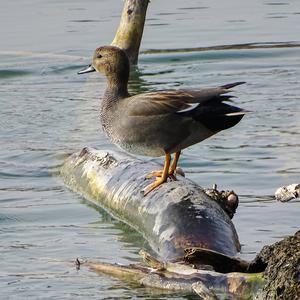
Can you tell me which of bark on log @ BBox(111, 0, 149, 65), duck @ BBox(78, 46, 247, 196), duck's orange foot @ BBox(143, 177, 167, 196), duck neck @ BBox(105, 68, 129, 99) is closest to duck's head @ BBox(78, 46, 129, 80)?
duck neck @ BBox(105, 68, 129, 99)

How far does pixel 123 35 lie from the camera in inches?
618

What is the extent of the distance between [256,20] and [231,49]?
256 centimetres

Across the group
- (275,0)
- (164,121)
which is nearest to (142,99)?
(164,121)

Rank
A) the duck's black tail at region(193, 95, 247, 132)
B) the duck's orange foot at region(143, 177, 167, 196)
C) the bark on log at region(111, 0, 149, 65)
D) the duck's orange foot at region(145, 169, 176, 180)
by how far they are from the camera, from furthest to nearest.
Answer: the bark on log at region(111, 0, 149, 65)
the duck's orange foot at region(145, 169, 176, 180)
the duck's orange foot at region(143, 177, 167, 196)
the duck's black tail at region(193, 95, 247, 132)

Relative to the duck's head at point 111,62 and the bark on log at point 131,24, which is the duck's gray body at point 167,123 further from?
the bark on log at point 131,24

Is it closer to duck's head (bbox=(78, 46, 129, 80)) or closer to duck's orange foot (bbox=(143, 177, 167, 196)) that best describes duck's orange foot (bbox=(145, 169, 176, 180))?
duck's orange foot (bbox=(143, 177, 167, 196))

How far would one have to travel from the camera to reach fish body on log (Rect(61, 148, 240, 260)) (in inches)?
310

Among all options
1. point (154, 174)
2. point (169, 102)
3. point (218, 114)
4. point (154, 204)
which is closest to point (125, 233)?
point (154, 174)

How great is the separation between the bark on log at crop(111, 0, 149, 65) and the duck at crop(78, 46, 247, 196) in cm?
643

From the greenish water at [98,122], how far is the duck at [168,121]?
2.27ft

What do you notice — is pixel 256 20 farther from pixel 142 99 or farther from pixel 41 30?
pixel 142 99

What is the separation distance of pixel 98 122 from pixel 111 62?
3.55 m

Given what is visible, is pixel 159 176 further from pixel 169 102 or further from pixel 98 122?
pixel 98 122

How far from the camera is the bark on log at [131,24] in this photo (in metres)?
15.6
